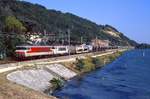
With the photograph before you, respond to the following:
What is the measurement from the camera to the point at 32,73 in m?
61.1

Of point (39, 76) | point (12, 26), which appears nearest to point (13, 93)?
point (39, 76)

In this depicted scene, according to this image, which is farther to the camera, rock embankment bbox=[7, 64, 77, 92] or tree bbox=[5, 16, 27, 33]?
tree bbox=[5, 16, 27, 33]

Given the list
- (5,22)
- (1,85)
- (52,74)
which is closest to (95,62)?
(5,22)

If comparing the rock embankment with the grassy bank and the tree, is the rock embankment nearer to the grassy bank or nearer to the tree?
the grassy bank

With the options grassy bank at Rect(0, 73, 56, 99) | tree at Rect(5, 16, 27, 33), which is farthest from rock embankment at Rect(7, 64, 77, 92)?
tree at Rect(5, 16, 27, 33)

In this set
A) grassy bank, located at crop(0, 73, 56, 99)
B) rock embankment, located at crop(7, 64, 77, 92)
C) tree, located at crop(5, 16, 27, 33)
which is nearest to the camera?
grassy bank, located at crop(0, 73, 56, 99)

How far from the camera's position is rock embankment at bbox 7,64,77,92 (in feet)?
173

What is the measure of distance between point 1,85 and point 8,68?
58.2 ft

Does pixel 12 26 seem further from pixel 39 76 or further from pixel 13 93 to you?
pixel 13 93

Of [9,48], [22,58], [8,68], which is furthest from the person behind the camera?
[9,48]

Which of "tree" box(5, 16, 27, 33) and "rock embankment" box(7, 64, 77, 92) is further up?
"tree" box(5, 16, 27, 33)

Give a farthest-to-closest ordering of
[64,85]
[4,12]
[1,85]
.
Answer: [4,12]
[64,85]
[1,85]

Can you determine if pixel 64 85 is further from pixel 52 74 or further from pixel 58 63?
pixel 58 63

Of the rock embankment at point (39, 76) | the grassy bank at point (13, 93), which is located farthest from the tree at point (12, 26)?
the grassy bank at point (13, 93)
